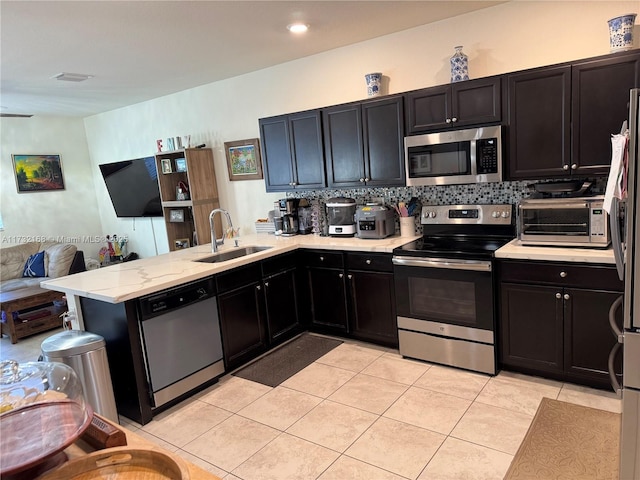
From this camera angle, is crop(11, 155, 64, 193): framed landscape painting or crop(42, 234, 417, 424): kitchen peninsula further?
crop(11, 155, 64, 193): framed landscape painting

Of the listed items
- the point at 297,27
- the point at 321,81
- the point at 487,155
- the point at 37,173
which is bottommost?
the point at 487,155

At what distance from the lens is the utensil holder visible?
12.7 ft

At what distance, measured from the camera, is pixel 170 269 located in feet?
10.9

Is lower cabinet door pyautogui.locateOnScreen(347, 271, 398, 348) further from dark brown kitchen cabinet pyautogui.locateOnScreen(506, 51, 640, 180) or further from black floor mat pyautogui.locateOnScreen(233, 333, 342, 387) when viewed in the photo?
dark brown kitchen cabinet pyautogui.locateOnScreen(506, 51, 640, 180)

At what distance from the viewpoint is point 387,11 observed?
3.28 m

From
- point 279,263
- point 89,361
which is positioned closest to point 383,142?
point 279,263

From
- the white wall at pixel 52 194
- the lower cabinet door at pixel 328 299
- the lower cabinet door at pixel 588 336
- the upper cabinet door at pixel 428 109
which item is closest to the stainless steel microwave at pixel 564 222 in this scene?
the lower cabinet door at pixel 588 336

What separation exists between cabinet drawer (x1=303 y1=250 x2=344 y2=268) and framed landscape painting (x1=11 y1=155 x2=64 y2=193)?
461 cm

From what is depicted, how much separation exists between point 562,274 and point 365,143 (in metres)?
1.82

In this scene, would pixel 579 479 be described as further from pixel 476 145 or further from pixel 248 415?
pixel 476 145

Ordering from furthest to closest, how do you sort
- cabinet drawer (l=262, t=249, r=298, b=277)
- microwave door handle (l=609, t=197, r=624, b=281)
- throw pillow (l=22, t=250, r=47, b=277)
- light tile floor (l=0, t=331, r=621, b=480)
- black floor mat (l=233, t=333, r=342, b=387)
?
throw pillow (l=22, t=250, r=47, b=277) < cabinet drawer (l=262, t=249, r=298, b=277) < black floor mat (l=233, t=333, r=342, b=387) < light tile floor (l=0, t=331, r=621, b=480) < microwave door handle (l=609, t=197, r=624, b=281)

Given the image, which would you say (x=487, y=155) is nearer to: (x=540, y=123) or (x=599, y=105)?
(x=540, y=123)

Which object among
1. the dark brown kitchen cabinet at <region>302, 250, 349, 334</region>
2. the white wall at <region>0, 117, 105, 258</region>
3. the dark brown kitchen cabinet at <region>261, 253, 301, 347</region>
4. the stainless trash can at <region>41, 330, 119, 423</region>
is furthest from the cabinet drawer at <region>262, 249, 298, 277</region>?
the white wall at <region>0, 117, 105, 258</region>

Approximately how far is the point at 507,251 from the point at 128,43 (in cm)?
325
